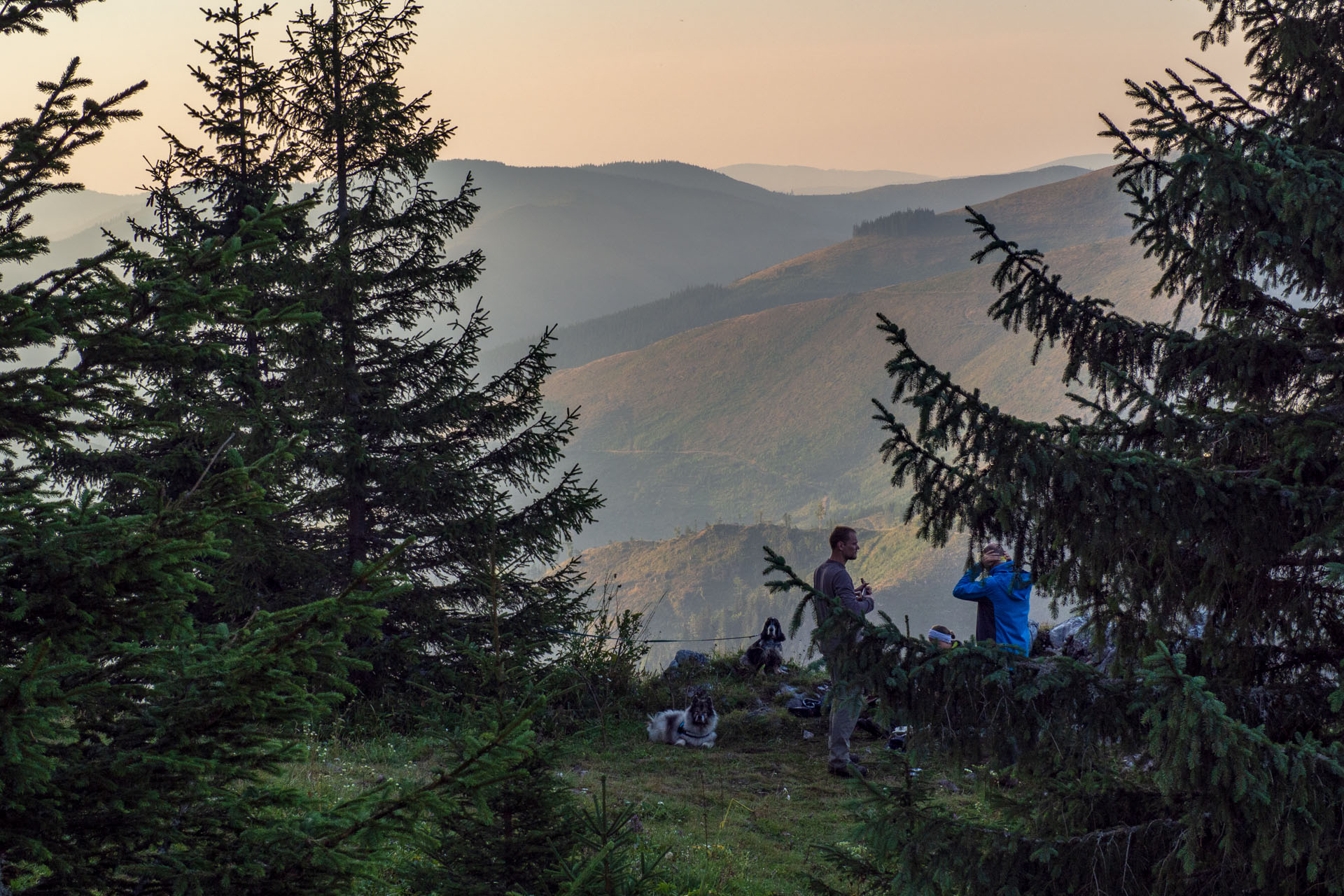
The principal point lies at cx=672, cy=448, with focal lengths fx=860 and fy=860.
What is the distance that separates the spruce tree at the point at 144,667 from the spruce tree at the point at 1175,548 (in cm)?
162

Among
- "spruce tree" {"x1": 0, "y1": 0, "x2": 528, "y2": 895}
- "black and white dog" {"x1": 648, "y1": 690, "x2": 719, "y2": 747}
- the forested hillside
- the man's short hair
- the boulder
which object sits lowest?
the forested hillside

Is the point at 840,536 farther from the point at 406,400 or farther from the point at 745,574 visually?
the point at 745,574

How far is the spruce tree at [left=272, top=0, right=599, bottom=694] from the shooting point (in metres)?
9.55

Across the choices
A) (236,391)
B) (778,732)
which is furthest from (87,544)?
(236,391)

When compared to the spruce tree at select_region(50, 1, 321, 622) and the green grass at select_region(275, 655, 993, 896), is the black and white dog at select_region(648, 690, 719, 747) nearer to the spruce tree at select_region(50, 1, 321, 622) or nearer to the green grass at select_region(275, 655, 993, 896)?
the green grass at select_region(275, 655, 993, 896)

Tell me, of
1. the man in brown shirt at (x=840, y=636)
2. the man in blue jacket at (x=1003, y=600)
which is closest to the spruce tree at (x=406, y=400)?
the man in brown shirt at (x=840, y=636)

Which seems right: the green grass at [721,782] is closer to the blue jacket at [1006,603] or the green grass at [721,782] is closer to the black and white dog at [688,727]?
the black and white dog at [688,727]

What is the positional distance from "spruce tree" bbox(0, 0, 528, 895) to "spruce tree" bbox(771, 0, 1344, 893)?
1.62m

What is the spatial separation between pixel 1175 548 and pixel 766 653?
8.18 metres

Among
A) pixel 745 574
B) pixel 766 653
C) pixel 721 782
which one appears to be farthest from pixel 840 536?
pixel 745 574

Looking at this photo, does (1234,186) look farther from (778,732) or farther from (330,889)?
(778,732)

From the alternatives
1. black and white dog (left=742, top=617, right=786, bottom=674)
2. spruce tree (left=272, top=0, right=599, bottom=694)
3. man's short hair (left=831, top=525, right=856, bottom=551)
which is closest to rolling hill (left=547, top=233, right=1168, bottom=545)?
black and white dog (left=742, top=617, right=786, bottom=674)

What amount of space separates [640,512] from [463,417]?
166 meters

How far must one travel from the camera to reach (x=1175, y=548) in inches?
139
